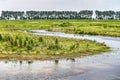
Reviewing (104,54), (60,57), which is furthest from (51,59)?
(104,54)

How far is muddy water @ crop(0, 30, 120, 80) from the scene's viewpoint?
30953 mm

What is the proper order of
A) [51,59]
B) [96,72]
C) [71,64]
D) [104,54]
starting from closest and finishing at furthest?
[96,72] < [71,64] < [51,59] < [104,54]

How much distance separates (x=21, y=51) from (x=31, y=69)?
8.99 meters

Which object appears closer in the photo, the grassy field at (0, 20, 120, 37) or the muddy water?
the muddy water

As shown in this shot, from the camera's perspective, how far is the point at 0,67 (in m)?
35.5

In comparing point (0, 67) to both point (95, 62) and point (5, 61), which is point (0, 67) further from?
point (95, 62)

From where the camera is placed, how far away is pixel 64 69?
116ft

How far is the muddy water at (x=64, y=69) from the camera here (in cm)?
3095

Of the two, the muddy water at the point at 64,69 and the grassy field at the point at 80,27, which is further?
the grassy field at the point at 80,27

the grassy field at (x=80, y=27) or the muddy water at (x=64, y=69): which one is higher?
the muddy water at (x=64, y=69)

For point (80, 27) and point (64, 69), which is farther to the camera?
point (80, 27)

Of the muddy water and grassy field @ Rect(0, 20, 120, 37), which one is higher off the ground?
the muddy water

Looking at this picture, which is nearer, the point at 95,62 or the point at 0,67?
the point at 0,67

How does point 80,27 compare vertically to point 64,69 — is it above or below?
below
